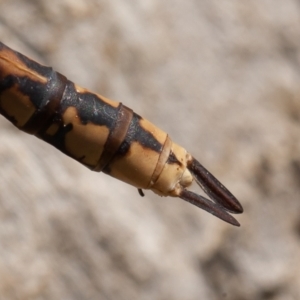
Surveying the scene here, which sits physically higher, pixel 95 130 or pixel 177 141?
pixel 177 141

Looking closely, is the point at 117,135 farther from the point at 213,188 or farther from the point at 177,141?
the point at 177,141

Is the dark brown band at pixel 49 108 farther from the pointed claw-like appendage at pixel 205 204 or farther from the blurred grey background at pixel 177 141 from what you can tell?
the blurred grey background at pixel 177 141

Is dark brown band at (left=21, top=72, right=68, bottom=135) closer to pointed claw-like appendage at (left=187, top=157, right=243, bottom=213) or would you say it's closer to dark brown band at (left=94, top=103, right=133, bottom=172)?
dark brown band at (left=94, top=103, right=133, bottom=172)

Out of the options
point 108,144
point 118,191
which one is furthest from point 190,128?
point 108,144

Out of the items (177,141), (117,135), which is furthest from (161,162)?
(177,141)

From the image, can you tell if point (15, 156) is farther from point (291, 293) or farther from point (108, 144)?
point (291, 293)

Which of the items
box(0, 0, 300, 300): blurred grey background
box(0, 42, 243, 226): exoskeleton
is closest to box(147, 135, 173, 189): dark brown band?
box(0, 42, 243, 226): exoskeleton

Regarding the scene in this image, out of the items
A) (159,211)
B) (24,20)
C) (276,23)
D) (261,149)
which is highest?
(276,23)
